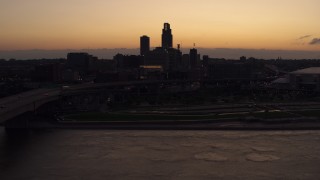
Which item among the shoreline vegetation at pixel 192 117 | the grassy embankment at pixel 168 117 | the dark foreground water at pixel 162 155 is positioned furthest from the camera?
the grassy embankment at pixel 168 117

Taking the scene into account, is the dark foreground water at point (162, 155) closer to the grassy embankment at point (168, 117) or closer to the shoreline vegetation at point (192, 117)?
the shoreline vegetation at point (192, 117)

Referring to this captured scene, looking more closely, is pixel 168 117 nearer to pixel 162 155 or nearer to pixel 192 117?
pixel 192 117

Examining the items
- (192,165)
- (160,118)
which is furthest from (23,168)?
(160,118)

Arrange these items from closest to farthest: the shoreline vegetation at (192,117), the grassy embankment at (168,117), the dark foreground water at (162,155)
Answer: the dark foreground water at (162,155) < the shoreline vegetation at (192,117) < the grassy embankment at (168,117)

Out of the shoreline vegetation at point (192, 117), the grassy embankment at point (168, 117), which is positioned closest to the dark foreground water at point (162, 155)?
the shoreline vegetation at point (192, 117)

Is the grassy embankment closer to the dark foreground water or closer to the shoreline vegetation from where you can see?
the shoreline vegetation

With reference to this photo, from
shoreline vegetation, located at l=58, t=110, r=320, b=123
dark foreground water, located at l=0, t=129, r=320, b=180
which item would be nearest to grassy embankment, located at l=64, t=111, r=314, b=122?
shoreline vegetation, located at l=58, t=110, r=320, b=123

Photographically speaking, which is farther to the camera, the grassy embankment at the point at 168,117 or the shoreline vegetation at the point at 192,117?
the grassy embankment at the point at 168,117

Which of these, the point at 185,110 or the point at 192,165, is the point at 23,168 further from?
the point at 185,110

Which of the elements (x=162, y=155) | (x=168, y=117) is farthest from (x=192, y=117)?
(x=162, y=155)
